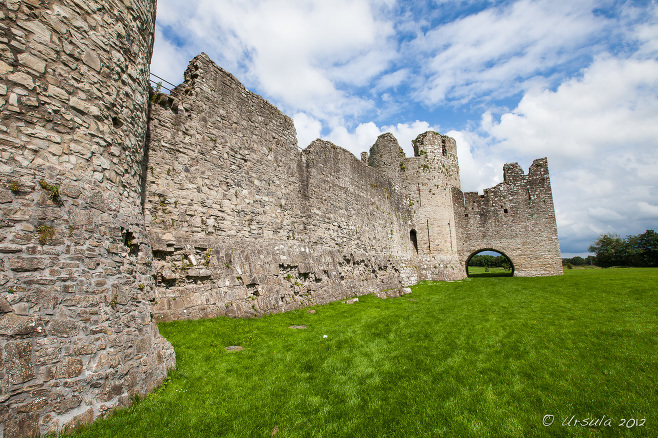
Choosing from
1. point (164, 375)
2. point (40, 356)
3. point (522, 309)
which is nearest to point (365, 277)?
point (522, 309)

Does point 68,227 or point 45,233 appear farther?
point 68,227

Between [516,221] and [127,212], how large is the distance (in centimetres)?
2934

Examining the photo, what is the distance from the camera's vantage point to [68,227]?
171 inches

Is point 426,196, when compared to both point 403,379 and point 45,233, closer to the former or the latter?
point 403,379

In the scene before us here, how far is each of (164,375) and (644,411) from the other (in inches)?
277

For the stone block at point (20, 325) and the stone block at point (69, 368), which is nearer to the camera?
the stone block at point (20, 325)

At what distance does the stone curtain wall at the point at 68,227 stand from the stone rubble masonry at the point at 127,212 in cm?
2

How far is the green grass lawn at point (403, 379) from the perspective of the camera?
4156mm

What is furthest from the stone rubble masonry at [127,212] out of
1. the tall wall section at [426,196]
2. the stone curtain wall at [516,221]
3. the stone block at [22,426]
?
the stone curtain wall at [516,221]

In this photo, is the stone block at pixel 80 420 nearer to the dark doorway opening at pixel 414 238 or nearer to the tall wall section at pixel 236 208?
the tall wall section at pixel 236 208

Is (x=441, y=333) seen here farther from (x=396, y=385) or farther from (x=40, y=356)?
(x=40, y=356)

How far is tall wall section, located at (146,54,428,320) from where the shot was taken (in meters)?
8.31

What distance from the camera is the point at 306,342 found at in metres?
7.66

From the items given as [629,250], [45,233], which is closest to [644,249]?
[629,250]
